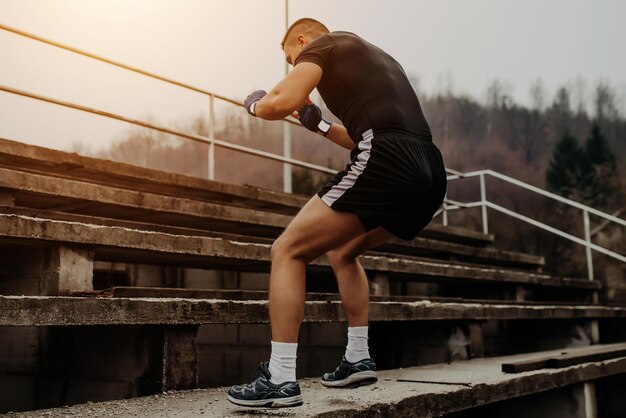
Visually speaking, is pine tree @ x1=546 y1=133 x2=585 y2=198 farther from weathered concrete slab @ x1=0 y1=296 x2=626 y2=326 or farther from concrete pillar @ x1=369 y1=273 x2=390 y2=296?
weathered concrete slab @ x1=0 y1=296 x2=626 y2=326

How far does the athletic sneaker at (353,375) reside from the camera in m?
2.72

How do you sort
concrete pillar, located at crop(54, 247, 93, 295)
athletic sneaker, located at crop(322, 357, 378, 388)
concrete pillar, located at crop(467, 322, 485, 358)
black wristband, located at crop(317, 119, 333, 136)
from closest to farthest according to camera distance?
concrete pillar, located at crop(54, 247, 93, 295) < athletic sneaker, located at crop(322, 357, 378, 388) < black wristband, located at crop(317, 119, 333, 136) < concrete pillar, located at crop(467, 322, 485, 358)

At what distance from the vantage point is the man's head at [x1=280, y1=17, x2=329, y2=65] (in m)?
2.75

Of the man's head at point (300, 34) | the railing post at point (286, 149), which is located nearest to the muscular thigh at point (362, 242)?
the man's head at point (300, 34)

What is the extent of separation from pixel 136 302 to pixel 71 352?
661 mm

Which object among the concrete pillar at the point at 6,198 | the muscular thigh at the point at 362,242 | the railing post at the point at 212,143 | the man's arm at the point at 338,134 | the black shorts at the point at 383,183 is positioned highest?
the railing post at the point at 212,143

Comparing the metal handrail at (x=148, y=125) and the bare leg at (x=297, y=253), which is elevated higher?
the metal handrail at (x=148, y=125)

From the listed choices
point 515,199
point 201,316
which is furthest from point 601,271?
point 201,316

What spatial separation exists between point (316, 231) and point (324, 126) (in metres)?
0.67

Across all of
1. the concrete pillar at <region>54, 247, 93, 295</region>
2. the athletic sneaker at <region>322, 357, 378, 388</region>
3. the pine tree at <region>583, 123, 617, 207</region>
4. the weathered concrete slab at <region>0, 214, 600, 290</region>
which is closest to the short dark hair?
the weathered concrete slab at <region>0, 214, 600, 290</region>

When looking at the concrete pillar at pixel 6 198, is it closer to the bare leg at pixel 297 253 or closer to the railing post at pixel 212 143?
the bare leg at pixel 297 253

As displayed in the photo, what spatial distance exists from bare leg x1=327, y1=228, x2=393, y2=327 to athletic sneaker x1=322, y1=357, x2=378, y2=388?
0.55 feet

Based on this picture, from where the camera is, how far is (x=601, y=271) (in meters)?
29.6

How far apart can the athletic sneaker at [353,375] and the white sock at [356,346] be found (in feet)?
0.07
